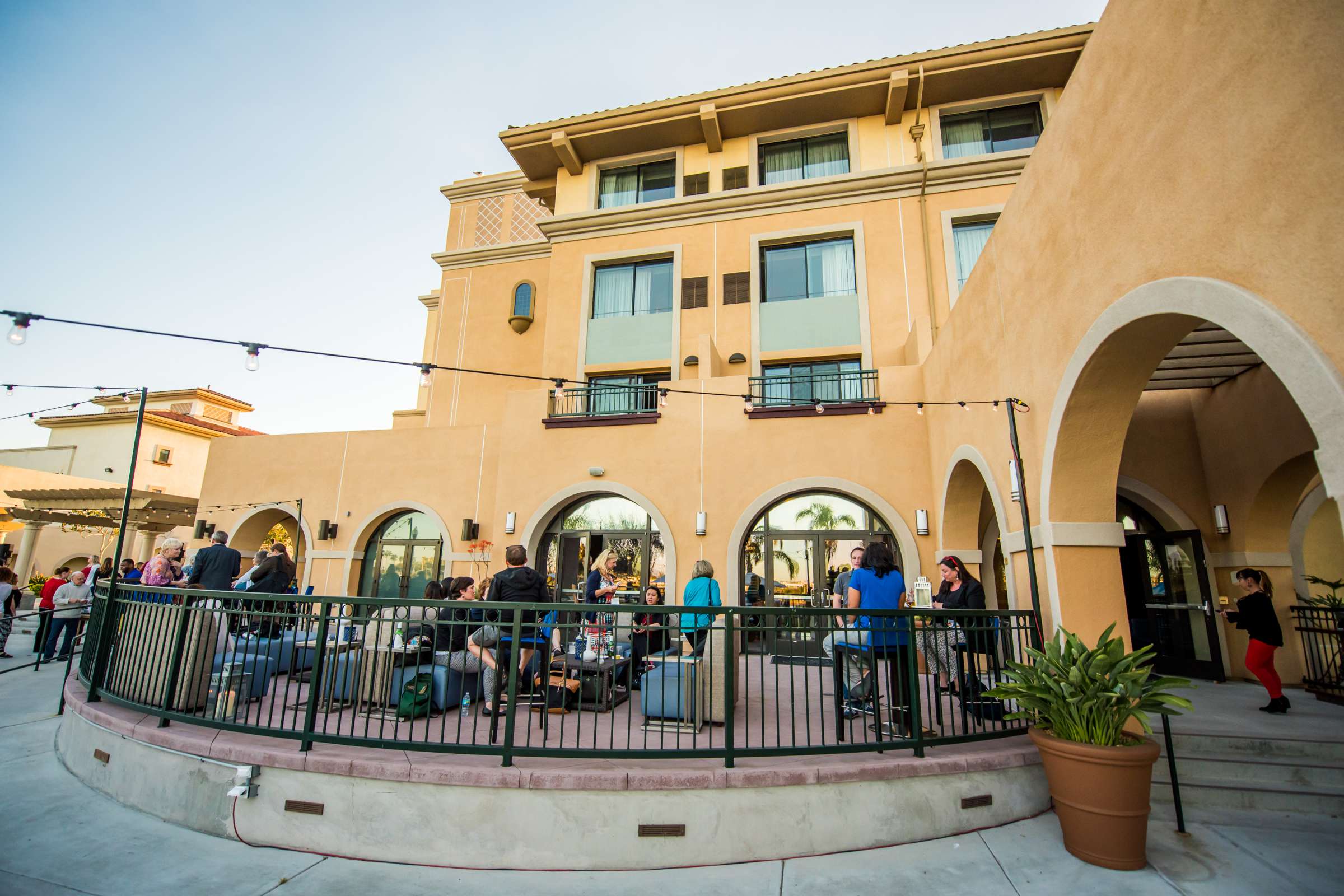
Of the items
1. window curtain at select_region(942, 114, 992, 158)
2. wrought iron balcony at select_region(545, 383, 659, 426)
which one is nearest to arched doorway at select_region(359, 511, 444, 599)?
wrought iron balcony at select_region(545, 383, 659, 426)

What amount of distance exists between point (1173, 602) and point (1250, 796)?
5.33 m

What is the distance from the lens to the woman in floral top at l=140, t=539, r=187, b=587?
23.5ft

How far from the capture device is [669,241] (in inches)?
549

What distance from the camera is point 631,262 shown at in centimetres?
1419

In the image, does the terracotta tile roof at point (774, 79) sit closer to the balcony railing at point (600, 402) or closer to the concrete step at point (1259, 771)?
the balcony railing at point (600, 402)

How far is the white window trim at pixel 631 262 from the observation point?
13273 mm

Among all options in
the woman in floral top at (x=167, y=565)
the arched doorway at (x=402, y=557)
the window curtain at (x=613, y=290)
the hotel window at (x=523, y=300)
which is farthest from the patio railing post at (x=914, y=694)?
the hotel window at (x=523, y=300)

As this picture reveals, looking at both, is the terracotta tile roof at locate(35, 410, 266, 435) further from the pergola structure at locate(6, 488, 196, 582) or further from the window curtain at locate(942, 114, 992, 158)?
the window curtain at locate(942, 114, 992, 158)

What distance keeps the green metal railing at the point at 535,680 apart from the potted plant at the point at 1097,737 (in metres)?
0.50

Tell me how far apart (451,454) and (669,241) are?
6.79 meters

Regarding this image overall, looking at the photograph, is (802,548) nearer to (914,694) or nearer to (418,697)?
(914,694)

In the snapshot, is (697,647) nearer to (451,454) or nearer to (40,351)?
(40,351)

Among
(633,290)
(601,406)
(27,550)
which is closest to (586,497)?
(601,406)

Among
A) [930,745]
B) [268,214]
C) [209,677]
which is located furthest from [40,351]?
[930,745]
